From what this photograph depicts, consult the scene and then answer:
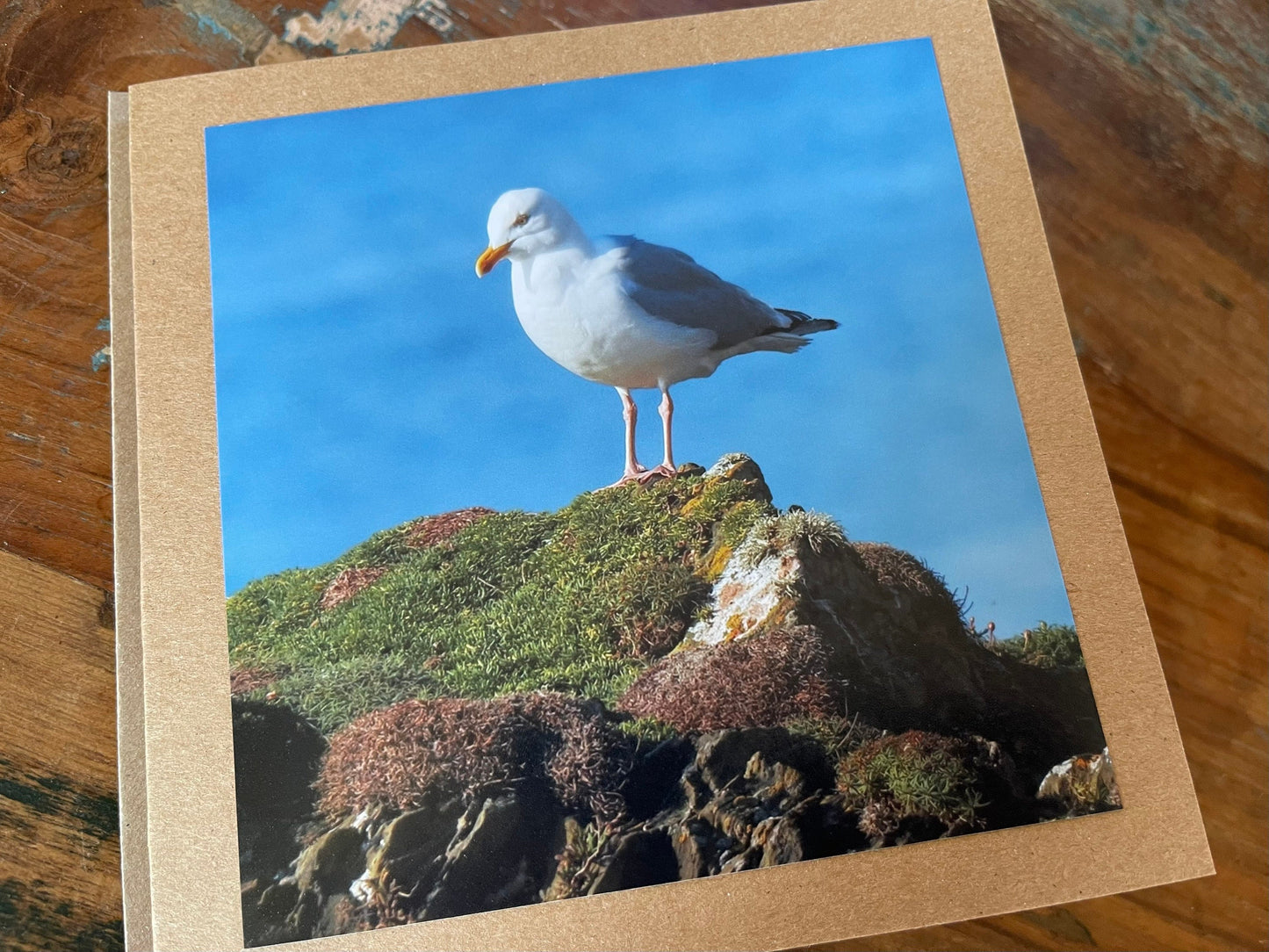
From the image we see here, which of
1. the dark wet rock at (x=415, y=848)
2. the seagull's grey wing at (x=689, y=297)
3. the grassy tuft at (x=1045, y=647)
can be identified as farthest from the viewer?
the seagull's grey wing at (x=689, y=297)

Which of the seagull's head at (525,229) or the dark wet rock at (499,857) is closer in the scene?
the dark wet rock at (499,857)

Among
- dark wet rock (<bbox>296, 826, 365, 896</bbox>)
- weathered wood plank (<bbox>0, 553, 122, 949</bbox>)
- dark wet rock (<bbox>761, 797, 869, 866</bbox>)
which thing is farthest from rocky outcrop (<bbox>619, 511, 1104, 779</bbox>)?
weathered wood plank (<bbox>0, 553, 122, 949</bbox>)

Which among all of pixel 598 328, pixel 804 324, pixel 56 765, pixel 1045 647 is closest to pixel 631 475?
pixel 598 328

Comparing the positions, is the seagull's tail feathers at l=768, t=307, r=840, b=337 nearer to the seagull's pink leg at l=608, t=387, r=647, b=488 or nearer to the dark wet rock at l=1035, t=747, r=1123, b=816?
the seagull's pink leg at l=608, t=387, r=647, b=488

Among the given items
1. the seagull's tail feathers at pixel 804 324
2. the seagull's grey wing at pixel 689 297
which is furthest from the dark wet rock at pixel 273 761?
the seagull's tail feathers at pixel 804 324

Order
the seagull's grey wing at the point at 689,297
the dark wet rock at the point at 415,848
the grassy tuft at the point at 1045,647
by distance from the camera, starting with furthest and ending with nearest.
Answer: the seagull's grey wing at the point at 689,297
the grassy tuft at the point at 1045,647
the dark wet rock at the point at 415,848

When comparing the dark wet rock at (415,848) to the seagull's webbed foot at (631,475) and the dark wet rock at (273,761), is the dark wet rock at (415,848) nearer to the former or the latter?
the dark wet rock at (273,761)
